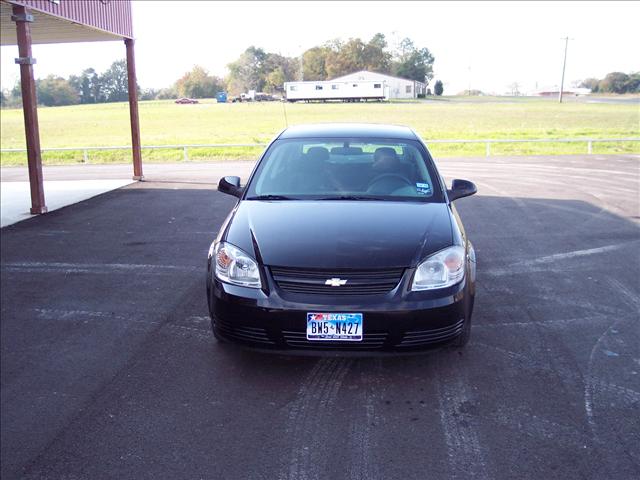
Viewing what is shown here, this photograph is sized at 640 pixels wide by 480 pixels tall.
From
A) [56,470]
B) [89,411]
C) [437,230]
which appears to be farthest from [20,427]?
[437,230]

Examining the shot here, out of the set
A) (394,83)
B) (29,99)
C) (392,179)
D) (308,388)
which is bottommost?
(308,388)

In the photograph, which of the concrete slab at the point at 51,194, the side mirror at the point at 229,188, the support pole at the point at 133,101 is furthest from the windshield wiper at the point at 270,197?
the support pole at the point at 133,101

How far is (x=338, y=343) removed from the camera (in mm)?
4055

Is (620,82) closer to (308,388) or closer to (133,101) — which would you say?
(133,101)

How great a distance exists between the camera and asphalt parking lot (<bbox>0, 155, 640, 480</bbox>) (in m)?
3.35

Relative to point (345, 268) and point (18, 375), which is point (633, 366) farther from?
point (18, 375)

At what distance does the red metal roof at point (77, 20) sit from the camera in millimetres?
11672

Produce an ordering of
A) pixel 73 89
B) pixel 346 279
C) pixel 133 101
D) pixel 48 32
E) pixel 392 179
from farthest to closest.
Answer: pixel 73 89 → pixel 133 101 → pixel 48 32 → pixel 392 179 → pixel 346 279

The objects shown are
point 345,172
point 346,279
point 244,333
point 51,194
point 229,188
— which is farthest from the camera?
point 51,194

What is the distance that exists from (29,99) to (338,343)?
373 inches

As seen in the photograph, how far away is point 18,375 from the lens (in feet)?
14.9

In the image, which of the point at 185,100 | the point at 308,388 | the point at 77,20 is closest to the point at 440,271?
the point at 308,388

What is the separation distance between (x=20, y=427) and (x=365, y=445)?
1.99m

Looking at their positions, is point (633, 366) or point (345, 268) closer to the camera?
point (345, 268)
